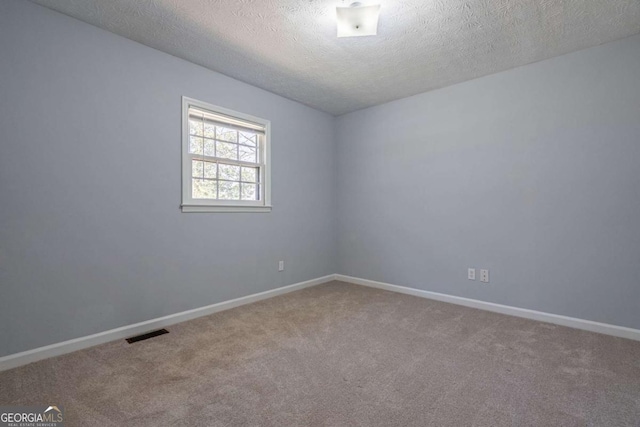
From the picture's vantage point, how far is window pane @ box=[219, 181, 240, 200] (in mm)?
3242

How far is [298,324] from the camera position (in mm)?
2766

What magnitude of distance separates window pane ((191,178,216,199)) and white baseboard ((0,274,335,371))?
1134mm

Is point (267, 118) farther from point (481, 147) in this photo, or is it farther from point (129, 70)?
point (481, 147)

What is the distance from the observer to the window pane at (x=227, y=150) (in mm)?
3217

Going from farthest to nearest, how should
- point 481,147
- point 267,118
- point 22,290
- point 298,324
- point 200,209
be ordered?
point 267,118 → point 481,147 → point 200,209 → point 298,324 → point 22,290

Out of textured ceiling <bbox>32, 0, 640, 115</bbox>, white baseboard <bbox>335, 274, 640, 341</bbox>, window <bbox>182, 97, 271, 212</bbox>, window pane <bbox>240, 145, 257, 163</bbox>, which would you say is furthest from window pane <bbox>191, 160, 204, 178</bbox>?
white baseboard <bbox>335, 274, 640, 341</bbox>

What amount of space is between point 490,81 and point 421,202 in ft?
4.86

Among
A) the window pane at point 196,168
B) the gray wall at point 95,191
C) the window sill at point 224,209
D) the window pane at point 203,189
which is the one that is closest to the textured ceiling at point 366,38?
the gray wall at point 95,191

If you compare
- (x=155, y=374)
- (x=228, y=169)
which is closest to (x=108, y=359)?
(x=155, y=374)

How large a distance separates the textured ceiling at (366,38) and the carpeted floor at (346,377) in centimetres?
248

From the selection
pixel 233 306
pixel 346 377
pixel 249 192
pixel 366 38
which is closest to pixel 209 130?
pixel 249 192

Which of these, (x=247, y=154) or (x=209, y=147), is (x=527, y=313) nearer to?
(x=247, y=154)

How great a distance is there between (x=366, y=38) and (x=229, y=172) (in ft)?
6.28

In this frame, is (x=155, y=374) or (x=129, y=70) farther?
(x=129, y=70)
